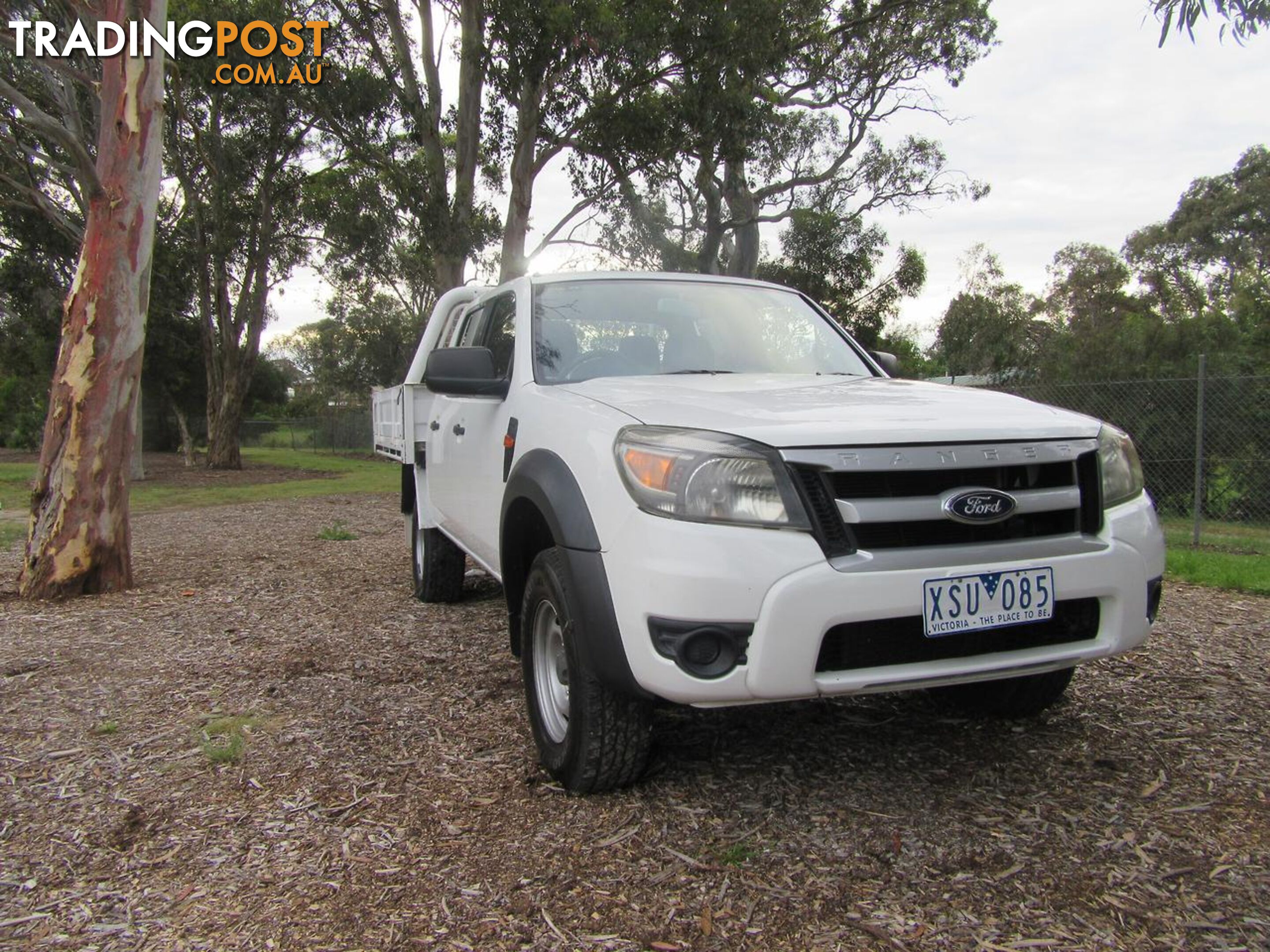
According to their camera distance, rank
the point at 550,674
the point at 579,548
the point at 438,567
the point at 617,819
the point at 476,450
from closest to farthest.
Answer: the point at 579,548, the point at 617,819, the point at 550,674, the point at 476,450, the point at 438,567

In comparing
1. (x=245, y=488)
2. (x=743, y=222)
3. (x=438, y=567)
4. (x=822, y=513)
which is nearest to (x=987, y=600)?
(x=822, y=513)

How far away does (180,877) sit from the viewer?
97.2 inches

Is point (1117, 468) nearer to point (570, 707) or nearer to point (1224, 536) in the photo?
point (570, 707)

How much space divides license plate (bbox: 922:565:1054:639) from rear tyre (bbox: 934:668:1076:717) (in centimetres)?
91

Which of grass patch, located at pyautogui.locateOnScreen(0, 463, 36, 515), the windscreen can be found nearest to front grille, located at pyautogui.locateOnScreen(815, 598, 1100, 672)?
the windscreen

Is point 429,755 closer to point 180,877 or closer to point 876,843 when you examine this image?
point 180,877

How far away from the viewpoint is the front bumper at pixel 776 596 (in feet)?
7.49

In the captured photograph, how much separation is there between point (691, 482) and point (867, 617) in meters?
0.56

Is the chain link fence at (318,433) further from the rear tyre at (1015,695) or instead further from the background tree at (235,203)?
the rear tyre at (1015,695)

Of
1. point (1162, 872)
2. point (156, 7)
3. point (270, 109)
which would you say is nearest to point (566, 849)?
point (1162, 872)

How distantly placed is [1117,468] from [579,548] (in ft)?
5.48

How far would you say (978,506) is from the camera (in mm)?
2467

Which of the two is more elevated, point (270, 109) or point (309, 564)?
point (270, 109)

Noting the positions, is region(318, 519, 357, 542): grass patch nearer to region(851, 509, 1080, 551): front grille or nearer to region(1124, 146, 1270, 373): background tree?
region(851, 509, 1080, 551): front grille
